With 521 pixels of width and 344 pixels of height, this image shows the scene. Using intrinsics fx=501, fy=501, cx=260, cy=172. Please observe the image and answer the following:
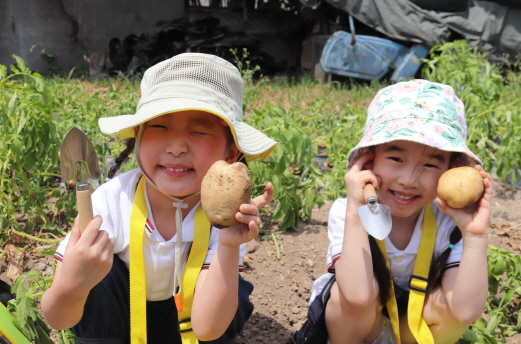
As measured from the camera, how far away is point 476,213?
5.11 feet

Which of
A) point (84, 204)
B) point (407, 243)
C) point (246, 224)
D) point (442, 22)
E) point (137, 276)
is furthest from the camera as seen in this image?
point (442, 22)

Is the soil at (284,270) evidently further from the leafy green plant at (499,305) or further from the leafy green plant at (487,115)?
the leafy green plant at (487,115)

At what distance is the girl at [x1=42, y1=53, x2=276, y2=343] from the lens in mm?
1448

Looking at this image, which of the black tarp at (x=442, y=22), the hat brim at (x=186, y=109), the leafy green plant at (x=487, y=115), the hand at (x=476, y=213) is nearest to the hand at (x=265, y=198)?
the hat brim at (x=186, y=109)

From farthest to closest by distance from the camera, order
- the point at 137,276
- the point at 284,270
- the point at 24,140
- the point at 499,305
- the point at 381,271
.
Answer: the point at 284,270, the point at 24,140, the point at 499,305, the point at 381,271, the point at 137,276

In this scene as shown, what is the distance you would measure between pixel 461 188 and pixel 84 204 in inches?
41.4

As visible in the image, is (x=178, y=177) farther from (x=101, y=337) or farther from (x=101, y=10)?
(x=101, y=10)

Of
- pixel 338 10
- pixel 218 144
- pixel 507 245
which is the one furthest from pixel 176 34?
pixel 218 144

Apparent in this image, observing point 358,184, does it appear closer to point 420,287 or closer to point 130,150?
point 420,287

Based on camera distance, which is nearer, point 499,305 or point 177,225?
point 177,225

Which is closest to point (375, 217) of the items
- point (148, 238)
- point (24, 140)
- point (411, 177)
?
point (411, 177)

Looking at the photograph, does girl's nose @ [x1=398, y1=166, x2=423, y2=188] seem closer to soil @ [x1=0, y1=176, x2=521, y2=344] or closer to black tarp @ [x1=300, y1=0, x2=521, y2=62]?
soil @ [x1=0, y1=176, x2=521, y2=344]

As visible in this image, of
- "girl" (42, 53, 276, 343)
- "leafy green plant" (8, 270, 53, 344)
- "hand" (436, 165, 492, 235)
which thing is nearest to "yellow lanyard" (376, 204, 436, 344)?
"hand" (436, 165, 492, 235)

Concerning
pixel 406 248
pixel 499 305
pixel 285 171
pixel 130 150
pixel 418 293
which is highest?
pixel 130 150
